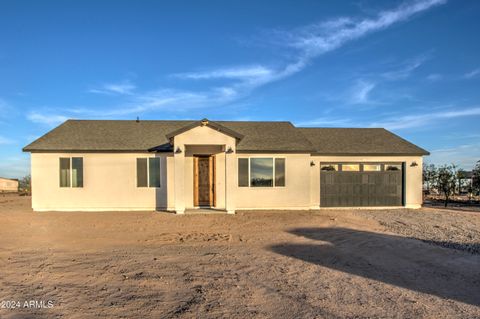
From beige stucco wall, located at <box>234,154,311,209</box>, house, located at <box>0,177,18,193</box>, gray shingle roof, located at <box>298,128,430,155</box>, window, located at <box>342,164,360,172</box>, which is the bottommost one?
house, located at <box>0,177,18,193</box>

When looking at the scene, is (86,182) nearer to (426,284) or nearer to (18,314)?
(18,314)

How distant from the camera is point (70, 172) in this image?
14.7 m

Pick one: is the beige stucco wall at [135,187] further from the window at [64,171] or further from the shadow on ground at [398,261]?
the shadow on ground at [398,261]

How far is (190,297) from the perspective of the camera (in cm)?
473

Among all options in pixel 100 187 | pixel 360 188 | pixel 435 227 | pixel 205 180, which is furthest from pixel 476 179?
pixel 100 187

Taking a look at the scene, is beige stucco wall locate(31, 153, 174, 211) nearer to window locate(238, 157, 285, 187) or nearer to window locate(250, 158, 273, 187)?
window locate(238, 157, 285, 187)

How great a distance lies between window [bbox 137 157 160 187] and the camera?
585 inches

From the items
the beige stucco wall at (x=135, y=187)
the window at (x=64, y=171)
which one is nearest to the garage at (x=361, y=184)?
the beige stucco wall at (x=135, y=187)

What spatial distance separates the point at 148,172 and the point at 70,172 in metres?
3.53

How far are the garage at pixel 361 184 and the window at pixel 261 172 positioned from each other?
2.27 metres

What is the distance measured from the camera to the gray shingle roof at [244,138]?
14961 mm

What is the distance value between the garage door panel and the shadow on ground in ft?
21.1

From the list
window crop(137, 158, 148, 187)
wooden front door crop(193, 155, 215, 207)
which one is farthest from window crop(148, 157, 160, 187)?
wooden front door crop(193, 155, 215, 207)

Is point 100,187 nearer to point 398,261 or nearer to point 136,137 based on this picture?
point 136,137
